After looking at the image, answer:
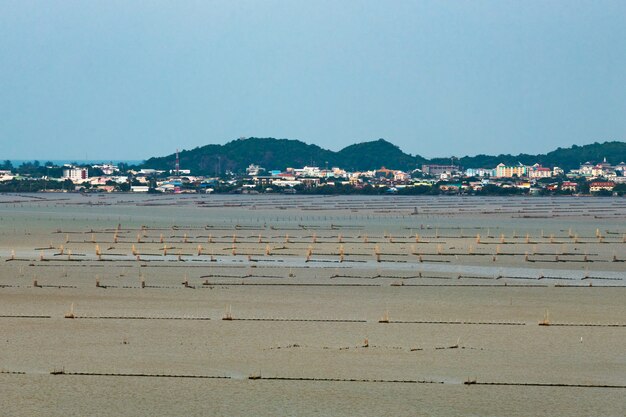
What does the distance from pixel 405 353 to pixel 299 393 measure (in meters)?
4.46

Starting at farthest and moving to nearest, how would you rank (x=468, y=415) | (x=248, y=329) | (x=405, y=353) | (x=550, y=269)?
1. (x=550, y=269)
2. (x=248, y=329)
3. (x=405, y=353)
4. (x=468, y=415)

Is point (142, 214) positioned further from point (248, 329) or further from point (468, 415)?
point (468, 415)

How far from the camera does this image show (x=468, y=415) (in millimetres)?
22156

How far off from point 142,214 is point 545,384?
272ft

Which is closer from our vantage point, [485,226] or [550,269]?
[550,269]

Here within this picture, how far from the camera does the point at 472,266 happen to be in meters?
49.6

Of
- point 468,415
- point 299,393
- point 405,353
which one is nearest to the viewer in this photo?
point 468,415

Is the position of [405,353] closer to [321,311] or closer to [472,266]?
[321,311]

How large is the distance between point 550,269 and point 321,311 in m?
16.5

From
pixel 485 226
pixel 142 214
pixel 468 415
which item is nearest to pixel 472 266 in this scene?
pixel 468 415

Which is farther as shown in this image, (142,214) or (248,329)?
(142,214)

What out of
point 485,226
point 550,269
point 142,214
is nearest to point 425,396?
point 550,269

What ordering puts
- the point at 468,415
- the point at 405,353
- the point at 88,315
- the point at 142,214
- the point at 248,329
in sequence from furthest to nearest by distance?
the point at 142,214 → the point at 88,315 → the point at 248,329 → the point at 405,353 → the point at 468,415

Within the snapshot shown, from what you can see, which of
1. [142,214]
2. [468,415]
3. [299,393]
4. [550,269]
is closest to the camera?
[468,415]
